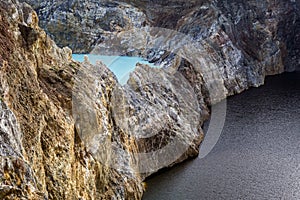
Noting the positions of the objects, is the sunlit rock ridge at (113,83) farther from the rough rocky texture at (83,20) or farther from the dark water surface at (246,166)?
the dark water surface at (246,166)

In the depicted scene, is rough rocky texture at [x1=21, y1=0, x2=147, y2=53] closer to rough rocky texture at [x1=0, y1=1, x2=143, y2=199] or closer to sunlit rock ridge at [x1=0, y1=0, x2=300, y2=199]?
sunlit rock ridge at [x1=0, y1=0, x2=300, y2=199]

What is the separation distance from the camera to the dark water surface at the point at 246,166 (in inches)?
977

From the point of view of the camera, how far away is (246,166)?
28.1 metres

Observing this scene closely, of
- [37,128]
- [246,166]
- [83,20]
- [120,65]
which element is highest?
[83,20]

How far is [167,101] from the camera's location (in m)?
35.1

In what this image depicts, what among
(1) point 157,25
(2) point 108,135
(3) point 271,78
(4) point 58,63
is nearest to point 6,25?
(4) point 58,63

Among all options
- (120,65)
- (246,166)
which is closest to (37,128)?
(246,166)

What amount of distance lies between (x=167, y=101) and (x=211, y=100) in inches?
439

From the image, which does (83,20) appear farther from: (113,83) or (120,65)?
(113,83)

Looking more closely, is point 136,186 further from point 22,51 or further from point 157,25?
point 157,25

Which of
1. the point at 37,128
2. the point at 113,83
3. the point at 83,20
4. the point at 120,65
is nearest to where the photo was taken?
the point at 37,128

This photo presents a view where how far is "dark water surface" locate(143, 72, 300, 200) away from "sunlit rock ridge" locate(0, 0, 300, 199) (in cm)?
175

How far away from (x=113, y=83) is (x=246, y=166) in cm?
978

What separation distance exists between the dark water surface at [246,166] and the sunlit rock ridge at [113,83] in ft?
5.74
